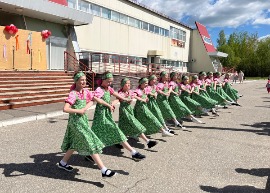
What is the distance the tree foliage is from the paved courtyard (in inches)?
2419

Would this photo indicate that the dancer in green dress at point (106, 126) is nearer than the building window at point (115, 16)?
Yes

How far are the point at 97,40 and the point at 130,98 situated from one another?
58.7 ft

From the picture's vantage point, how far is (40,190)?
385 centimetres

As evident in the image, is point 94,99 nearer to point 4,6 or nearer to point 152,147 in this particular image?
point 152,147

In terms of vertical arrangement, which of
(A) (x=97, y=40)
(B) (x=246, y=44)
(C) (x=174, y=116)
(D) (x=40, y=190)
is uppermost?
(B) (x=246, y=44)

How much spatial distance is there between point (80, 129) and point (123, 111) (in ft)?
5.30

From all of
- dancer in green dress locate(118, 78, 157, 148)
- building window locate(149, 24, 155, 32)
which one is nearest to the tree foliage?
building window locate(149, 24, 155, 32)

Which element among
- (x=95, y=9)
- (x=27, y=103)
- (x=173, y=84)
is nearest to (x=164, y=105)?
(x=173, y=84)

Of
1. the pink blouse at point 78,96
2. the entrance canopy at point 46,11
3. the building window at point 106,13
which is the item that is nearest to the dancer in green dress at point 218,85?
the pink blouse at point 78,96

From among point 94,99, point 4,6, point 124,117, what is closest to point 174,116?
point 124,117

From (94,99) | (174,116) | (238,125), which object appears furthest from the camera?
(238,125)

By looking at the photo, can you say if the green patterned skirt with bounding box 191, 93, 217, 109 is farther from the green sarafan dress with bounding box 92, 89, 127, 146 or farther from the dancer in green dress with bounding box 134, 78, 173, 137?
the green sarafan dress with bounding box 92, 89, 127, 146

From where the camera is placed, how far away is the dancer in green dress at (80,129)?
4.14m

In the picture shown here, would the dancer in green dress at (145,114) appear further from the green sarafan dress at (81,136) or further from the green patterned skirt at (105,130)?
the green sarafan dress at (81,136)
